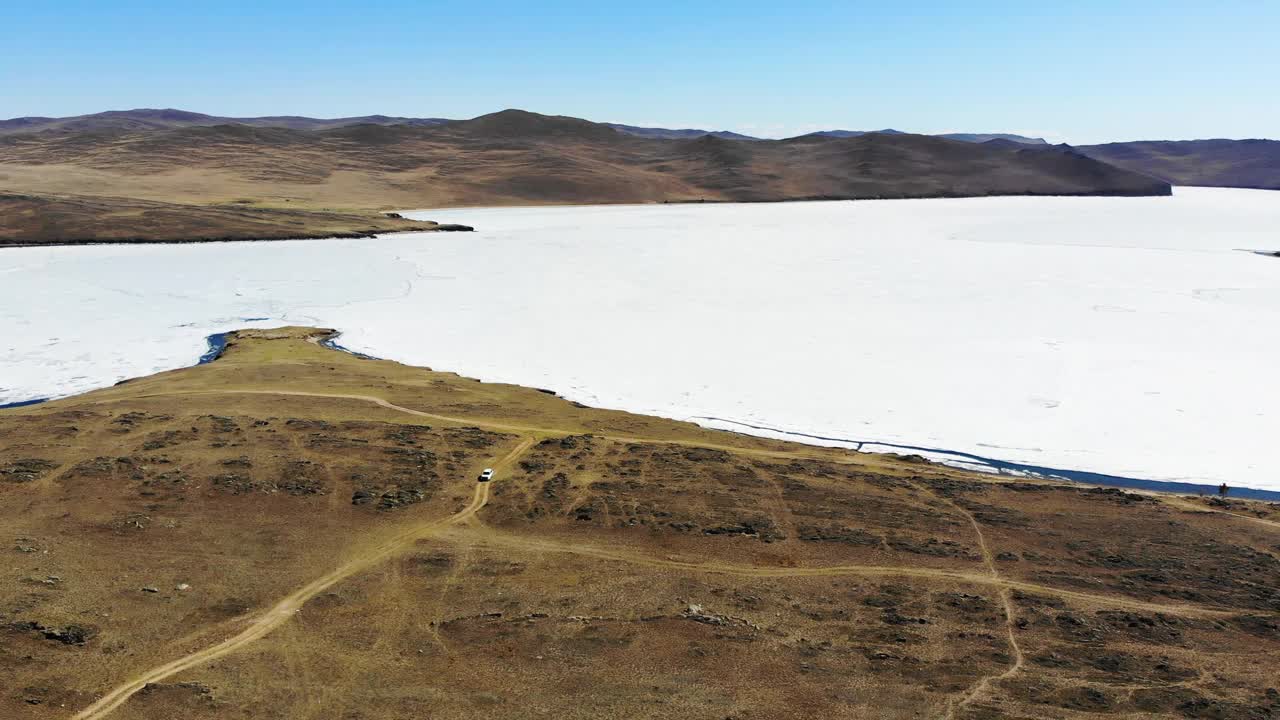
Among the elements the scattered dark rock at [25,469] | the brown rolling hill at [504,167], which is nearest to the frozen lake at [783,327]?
the scattered dark rock at [25,469]

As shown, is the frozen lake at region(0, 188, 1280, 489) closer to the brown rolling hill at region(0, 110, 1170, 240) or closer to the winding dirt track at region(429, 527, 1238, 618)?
the winding dirt track at region(429, 527, 1238, 618)

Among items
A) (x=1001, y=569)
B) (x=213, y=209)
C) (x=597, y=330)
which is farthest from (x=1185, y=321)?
(x=213, y=209)

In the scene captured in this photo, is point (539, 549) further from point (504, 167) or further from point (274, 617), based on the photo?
point (504, 167)

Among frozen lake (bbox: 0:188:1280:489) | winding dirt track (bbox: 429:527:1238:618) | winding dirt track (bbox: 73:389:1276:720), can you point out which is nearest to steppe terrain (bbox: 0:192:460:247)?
frozen lake (bbox: 0:188:1280:489)

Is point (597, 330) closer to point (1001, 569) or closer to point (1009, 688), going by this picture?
point (1001, 569)

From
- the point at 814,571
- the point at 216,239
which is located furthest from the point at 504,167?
Answer: the point at 814,571
